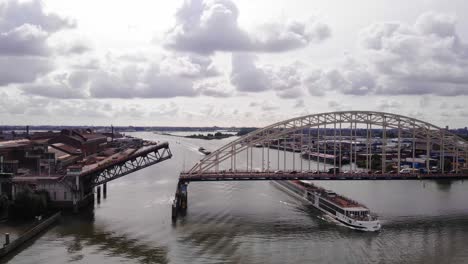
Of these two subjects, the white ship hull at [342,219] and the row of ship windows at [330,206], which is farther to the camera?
the row of ship windows at [330,206]

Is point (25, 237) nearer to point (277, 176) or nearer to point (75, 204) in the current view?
point (75, 204)

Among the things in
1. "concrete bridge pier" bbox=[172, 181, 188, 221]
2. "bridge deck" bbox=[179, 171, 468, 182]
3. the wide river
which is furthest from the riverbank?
"bridge deck" bbox=[179, 171, 468, 182]

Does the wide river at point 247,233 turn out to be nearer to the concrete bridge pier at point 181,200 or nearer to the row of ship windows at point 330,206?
the concrete bridge pier at point 181,200

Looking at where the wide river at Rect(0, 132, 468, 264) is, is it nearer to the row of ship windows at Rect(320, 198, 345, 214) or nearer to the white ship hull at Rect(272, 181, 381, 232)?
the white ship hull at Rect(272, 181, 381, 232)

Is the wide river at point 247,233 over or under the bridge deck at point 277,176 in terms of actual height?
under

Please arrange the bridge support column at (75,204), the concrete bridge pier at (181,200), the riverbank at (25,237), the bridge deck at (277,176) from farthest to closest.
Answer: the bridge deck at (277,176)
the concrete bridge pier at (181,200)
the bridge support column at (75,204)
the riverbank at (25,237)

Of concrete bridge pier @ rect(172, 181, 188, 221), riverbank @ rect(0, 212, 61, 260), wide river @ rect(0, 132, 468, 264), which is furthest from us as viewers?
concrete bridge pier @ rect(172, 181, 188, 221)

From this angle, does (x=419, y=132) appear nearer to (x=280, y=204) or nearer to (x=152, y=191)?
(x=280, y=204)

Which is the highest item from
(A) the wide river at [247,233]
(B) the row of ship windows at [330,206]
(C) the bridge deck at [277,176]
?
(C) the bridge deck at [277,176]

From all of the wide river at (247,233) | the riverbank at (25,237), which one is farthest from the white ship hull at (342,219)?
the riverbank at (25,237)

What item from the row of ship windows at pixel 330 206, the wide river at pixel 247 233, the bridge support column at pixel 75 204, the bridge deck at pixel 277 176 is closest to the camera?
the wide river at pixel 247 233
